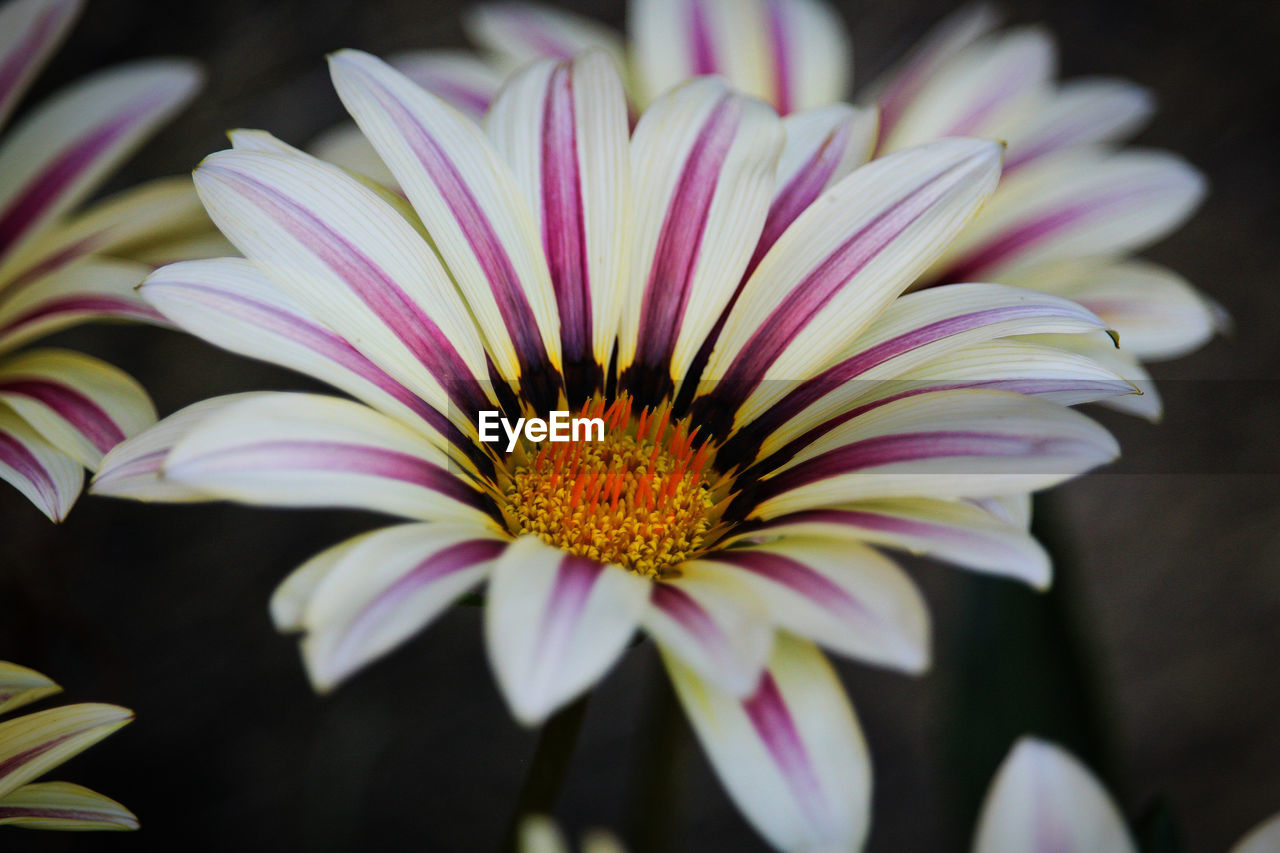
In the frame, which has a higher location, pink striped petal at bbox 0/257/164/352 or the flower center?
pink striped petal at bbox 0/257/164/352

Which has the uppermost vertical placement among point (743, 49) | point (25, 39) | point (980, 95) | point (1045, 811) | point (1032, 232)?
point (25, 39)

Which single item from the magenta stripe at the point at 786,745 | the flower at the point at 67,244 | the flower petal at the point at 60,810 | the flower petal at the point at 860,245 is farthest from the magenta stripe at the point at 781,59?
the flower petal at the point at 60,810

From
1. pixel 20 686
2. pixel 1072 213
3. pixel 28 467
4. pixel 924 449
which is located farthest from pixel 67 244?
pixel 1072 213

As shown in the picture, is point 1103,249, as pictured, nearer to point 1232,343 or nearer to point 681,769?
point 681,769

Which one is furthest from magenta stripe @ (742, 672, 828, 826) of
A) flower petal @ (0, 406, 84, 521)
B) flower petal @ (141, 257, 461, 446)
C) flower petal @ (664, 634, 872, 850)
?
flower petal @ (0, 406, 84, 521)

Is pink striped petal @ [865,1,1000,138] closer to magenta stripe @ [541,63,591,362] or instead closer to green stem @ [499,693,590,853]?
magenta stripe @ [541,63,591,362]

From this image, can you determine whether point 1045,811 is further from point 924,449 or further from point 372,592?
point 372,592
